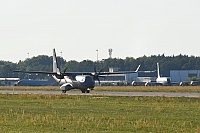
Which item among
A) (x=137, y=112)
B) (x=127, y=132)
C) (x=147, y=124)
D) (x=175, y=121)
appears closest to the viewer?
(x=127, y=132)

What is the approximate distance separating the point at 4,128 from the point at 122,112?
1154 cm

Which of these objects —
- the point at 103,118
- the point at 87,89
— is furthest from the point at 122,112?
the point at 87,89

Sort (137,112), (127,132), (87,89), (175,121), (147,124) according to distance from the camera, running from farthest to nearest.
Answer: (87,89)
(137,112)
(175,121)
(147,124)
(127,132)

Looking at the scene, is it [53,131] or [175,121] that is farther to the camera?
[175,121]

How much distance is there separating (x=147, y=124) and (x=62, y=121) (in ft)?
14.3

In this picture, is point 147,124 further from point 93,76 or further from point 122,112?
point 93,76

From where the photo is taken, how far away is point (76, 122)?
30.1 m

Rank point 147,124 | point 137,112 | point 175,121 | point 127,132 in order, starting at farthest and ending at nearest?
point 137,112 < point 175,121 < point 147,124 < point 127,132

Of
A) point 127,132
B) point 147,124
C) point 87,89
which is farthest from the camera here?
point 87,89

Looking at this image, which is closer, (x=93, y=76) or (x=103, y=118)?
(x=103, y=118)

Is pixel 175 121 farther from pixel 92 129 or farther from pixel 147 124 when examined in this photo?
pixel 92 129

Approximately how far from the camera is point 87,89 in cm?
8131

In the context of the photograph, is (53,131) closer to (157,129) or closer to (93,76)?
(157,129)

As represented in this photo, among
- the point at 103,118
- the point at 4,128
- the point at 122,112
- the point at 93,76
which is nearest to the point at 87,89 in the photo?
the point at 93,76
